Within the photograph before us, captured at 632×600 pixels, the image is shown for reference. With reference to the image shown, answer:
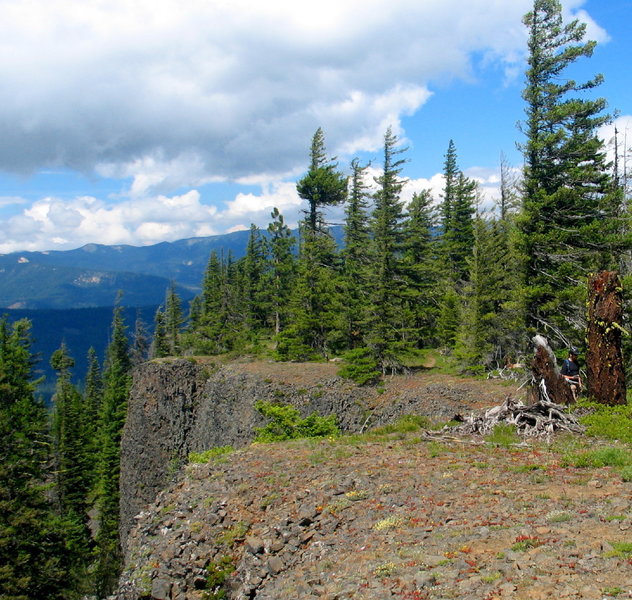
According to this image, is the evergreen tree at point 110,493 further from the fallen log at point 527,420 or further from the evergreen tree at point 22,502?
the fallen log at point 527,420

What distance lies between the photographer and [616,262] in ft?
73.6

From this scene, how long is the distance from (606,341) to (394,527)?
31.2 feet

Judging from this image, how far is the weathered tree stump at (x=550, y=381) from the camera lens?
47.3ft

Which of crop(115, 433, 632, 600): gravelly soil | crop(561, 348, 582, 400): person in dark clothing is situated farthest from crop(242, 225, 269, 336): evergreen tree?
crop(115, 433, 632, 600): gravelly soil

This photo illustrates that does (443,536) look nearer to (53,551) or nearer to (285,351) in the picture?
(53,551)

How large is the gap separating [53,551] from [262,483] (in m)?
19.7

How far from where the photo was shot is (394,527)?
7.96 metres

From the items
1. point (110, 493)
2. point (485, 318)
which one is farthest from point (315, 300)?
point (110, 493)

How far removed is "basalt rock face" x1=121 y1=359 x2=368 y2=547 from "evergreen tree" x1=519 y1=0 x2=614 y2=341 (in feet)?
53.1

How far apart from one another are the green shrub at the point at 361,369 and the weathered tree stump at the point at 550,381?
13.8m

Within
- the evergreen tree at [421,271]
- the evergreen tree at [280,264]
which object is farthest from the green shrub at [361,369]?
the evergreen tree at [280,264]

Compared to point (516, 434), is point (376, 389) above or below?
below

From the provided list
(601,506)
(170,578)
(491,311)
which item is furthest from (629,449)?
(491,311)

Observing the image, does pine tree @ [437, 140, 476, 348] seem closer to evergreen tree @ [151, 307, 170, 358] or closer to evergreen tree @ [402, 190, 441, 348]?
evergreen tree @ [402, 190, 441, 348]
